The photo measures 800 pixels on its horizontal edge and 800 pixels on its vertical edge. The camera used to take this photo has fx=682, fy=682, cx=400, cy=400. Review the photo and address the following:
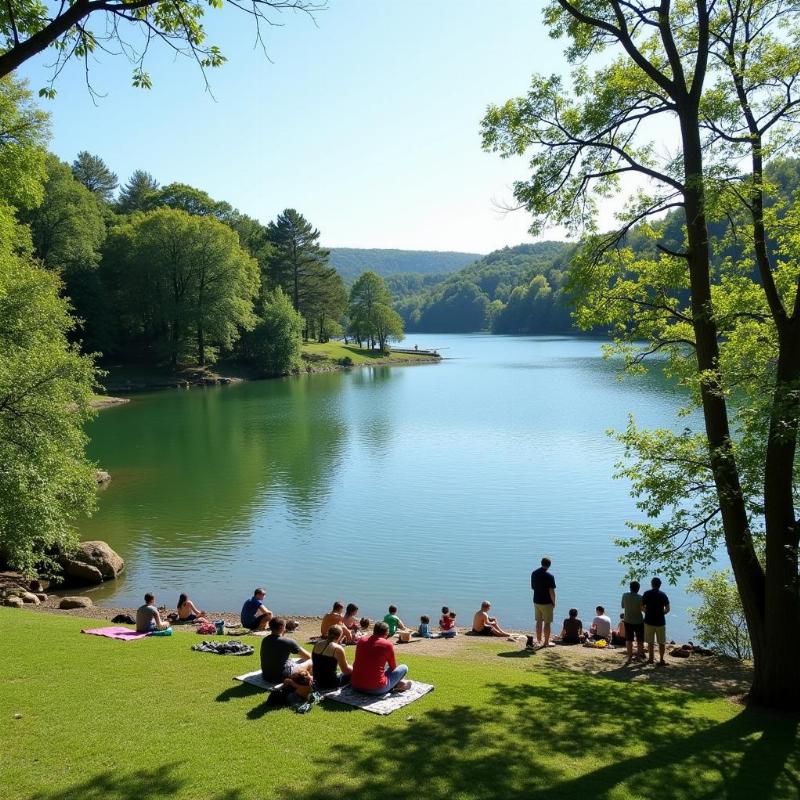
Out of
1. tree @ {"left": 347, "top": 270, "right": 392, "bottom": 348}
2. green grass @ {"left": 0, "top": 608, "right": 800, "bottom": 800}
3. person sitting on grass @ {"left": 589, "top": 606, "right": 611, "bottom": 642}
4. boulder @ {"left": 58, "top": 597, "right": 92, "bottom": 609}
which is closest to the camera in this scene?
green grass @ {"left": 0, "top": 608, "right": 800, "bottom": 800}

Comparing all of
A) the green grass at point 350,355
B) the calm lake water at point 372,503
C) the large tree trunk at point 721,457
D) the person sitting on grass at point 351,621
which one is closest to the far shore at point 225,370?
A: the green grass at point 350,355

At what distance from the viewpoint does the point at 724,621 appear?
1331cm

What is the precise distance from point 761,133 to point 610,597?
1145 cm

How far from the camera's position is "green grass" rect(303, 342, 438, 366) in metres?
87.3

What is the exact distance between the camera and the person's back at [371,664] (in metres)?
8.04

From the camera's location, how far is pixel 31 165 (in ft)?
46.7

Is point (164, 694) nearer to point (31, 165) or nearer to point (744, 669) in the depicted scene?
point (744, 669)

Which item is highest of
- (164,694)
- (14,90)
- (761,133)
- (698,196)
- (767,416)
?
(14,90)

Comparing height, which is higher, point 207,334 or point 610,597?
point 207,334

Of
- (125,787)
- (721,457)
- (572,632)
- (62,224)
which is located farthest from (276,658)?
(62,224)

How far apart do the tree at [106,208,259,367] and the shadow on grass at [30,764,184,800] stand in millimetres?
62964

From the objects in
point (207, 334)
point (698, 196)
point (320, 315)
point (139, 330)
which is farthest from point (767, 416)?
point (320, 315)

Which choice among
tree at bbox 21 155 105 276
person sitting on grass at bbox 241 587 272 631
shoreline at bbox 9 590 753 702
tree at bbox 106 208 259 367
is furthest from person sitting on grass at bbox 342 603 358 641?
tree at bbox 106 208 259 367

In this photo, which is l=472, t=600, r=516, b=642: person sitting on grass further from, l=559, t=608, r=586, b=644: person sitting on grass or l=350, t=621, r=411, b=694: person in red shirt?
l=350, t=621, r=411, b=694: person in red shirt
